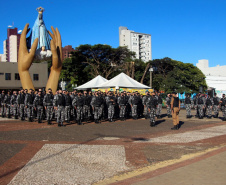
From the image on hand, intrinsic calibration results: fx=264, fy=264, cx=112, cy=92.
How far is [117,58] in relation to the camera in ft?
169

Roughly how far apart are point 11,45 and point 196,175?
17583 cm

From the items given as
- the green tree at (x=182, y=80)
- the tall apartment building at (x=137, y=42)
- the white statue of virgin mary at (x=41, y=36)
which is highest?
the tall apartment building at (x=137, y=42)

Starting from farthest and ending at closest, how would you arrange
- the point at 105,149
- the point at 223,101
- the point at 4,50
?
Result: the point at 4,50, the point at 223,101, the point at 105,149

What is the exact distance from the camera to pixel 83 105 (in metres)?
15.5

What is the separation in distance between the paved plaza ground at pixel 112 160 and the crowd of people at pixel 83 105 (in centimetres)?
388

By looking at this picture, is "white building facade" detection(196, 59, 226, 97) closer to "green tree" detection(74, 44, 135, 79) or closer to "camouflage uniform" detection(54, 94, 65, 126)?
"green tree" detection(74, 44, 135, 79)

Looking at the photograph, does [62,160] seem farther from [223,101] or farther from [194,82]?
[194,82]

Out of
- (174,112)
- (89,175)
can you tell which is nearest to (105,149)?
(89,175)

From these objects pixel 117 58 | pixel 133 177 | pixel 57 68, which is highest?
pixel 117 58

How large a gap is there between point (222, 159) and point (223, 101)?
11.1 metres

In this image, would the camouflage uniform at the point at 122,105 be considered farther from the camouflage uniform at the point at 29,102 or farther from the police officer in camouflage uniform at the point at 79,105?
the camouflage uniform at the point at 29,102

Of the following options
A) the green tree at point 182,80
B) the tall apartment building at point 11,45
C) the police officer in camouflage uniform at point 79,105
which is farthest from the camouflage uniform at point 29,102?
the tall apartment building at point 11,45

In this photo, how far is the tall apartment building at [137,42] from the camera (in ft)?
401

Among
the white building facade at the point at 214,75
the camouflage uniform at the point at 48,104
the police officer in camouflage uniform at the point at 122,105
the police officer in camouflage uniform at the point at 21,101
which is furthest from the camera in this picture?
the white building facade at the point at 214,75
